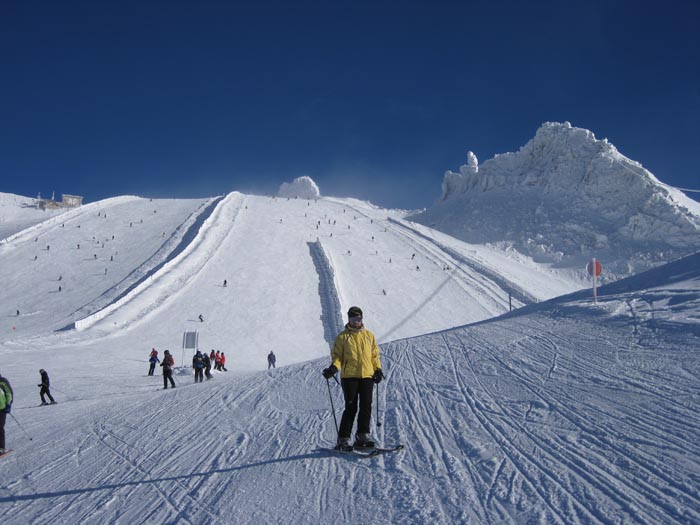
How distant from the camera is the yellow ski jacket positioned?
4867 millimetres

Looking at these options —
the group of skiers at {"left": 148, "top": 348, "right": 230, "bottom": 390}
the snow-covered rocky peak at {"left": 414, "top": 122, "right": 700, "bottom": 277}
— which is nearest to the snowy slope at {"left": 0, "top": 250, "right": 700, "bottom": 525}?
the group of skiers at {"left": 148, "top": 348, "right": 230, "bottom": 390}

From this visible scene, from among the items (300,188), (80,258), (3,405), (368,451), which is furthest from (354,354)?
(300,188)

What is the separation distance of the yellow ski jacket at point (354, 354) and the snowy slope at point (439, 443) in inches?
36.3

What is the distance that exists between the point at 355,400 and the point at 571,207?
6583 cm

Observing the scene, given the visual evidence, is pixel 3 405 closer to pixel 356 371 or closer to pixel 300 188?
pixel 356 371

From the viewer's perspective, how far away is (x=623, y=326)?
27.3 ft

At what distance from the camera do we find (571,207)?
63.5 m

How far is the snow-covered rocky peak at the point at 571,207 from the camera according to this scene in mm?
54469

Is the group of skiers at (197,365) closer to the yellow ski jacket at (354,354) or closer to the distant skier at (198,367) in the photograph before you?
the distant skier at (198,367)

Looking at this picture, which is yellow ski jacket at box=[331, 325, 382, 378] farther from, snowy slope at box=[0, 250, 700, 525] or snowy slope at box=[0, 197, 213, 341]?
snowy slope at box=[0, 197, 213, 341]

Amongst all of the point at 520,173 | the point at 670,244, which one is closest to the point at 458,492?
the point at 670,244

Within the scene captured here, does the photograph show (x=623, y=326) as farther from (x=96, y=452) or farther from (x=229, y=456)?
(x=96, y=452)

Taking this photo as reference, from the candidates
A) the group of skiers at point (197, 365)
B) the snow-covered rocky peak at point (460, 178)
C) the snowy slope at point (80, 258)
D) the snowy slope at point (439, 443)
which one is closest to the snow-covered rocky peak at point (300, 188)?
the snow-covered rocky peak at point (460, 178)

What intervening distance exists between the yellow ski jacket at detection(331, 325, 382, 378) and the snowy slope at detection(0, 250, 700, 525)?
921 mm
